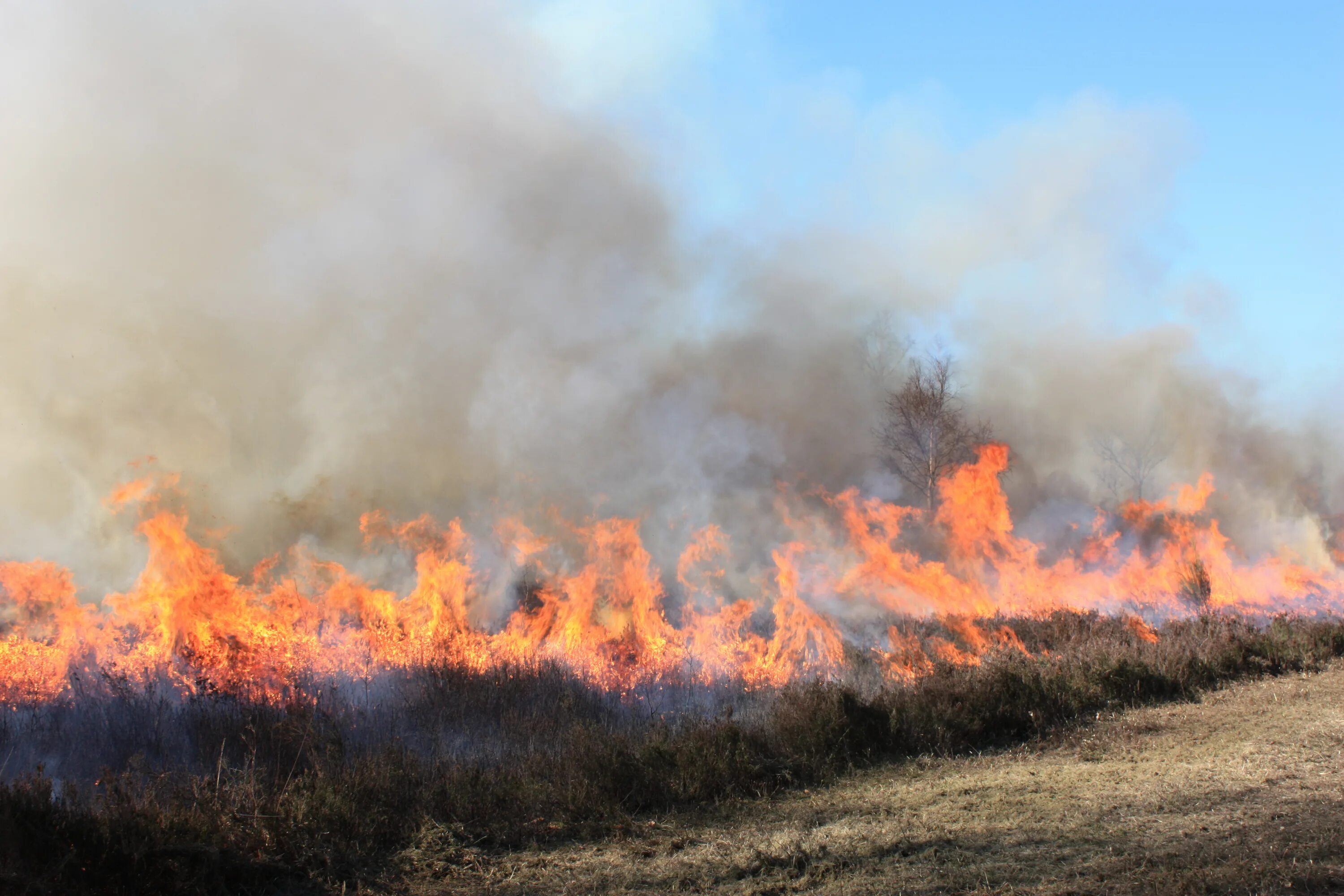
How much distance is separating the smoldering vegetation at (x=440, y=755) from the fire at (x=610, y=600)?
0.71 metres

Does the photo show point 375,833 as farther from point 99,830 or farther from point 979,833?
point 979,833

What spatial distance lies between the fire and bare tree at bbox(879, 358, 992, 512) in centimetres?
646

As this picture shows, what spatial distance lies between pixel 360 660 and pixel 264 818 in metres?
4.84

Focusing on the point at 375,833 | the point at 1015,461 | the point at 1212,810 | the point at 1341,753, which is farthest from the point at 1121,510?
the point at 375,833

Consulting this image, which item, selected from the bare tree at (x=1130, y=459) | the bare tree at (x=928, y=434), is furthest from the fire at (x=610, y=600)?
the bare tree at (x=1130, y=459)

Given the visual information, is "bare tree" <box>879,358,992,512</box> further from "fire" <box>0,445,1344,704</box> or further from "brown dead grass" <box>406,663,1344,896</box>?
"brown dead grass" <box>406,663,1344,896</box>

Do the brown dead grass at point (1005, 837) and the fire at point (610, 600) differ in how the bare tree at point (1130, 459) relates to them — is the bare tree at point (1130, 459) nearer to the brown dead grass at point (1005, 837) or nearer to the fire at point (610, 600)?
the fire at point (610, 600)

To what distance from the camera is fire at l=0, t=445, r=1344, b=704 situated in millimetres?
10609

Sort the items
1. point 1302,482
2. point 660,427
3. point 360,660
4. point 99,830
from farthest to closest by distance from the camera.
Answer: point 1302,482, point 660,427, point 360,660, point 99,830

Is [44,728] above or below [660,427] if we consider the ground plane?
below

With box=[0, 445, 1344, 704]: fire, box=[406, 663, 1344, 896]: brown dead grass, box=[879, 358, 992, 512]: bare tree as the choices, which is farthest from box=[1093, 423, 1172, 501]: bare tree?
box=[406, 663, 1344, 896]: brown dead grass

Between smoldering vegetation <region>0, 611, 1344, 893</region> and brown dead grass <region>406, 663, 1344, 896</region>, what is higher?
smoldering vegetation <region>0, 611, 1344, 893</region>

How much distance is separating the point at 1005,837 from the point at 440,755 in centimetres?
495

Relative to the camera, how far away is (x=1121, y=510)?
2394cm
